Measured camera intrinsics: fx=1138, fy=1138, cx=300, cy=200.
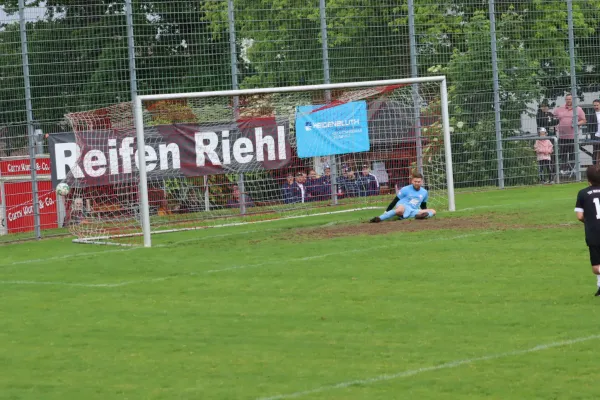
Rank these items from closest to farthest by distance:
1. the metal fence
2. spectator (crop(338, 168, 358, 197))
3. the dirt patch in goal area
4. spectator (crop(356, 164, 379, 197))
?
the dirt patch in goal area < the metal fence < spectator (crop(338, 168, 358, 197)) < spectator (crop(356, 164, 379, 197))

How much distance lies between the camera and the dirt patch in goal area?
18.5 meters

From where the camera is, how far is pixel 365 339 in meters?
9.84

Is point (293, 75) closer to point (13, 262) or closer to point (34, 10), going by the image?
point (34, 10)

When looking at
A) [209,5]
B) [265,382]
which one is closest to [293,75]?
[209,5]

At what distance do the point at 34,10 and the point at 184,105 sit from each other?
3.64 m

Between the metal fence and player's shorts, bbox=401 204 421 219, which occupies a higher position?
the metal fence

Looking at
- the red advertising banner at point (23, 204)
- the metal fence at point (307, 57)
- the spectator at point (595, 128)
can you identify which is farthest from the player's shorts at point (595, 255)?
the spectator at point (595, 128)

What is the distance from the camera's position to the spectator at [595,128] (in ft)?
90.2

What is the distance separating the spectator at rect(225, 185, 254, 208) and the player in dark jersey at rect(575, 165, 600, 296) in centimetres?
1084

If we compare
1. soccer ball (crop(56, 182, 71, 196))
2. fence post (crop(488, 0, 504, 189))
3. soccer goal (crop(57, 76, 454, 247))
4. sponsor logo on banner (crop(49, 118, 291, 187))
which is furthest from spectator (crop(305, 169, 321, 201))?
fence post (crop(488, 0, 504, 189))

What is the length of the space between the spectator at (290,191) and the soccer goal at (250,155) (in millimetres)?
25

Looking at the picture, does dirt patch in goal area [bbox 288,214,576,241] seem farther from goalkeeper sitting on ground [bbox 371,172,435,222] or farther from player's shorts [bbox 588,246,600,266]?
player's shorts [bbox 588,246,600,266]

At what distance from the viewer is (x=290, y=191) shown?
22109mm

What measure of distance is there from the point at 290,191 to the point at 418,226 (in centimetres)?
353
